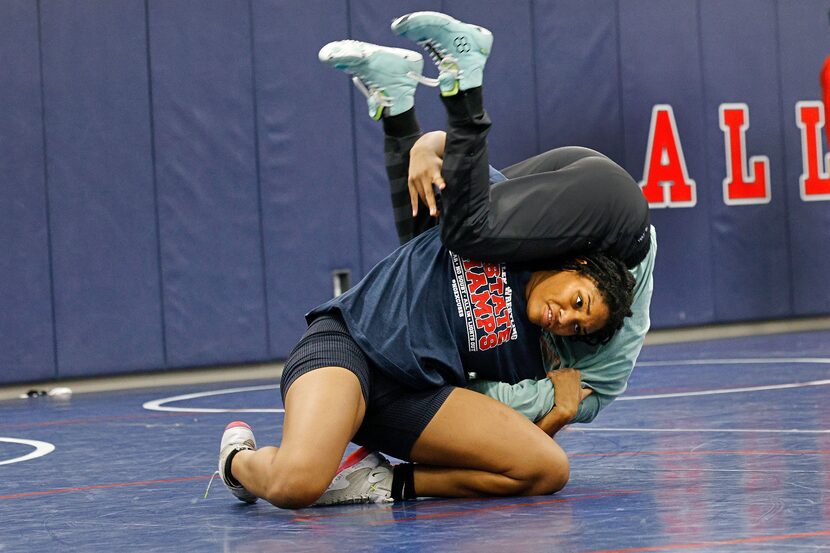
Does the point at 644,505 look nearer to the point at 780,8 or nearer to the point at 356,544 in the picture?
the point at 356,544

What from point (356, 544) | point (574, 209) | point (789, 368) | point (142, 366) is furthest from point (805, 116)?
point (356, 544)

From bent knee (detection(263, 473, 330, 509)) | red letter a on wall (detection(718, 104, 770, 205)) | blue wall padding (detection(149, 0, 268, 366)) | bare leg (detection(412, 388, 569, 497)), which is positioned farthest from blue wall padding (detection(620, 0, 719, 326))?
bent knee (detection(263, 473, 330, 509))

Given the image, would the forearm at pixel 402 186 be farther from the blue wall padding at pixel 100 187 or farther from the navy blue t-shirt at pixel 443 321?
the blue wall padding at pixel 100 187

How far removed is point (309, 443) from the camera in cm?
276

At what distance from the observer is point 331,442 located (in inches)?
109

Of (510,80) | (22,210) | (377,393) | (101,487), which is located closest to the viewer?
(377,393)

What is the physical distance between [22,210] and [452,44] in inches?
184

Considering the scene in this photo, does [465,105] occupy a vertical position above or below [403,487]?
above

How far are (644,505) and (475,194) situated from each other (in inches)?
30.8

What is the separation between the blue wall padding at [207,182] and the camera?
7156mm

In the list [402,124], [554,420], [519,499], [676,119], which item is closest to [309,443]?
[519,499]

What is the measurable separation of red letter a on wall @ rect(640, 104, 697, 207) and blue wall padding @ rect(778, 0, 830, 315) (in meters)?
0.85

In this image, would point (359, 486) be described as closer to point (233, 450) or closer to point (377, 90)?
point (233, 450)

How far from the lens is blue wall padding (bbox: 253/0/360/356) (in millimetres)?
7395
